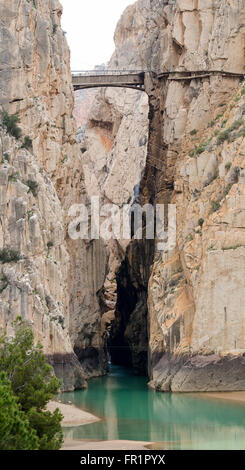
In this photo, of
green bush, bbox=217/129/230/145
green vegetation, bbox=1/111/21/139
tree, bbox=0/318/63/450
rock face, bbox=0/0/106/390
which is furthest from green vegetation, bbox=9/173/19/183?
tree, bbox=0/318/63/450

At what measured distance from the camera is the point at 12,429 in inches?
1106

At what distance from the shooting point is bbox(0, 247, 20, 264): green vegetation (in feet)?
198

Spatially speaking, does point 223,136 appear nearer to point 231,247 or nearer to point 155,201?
point 231,247

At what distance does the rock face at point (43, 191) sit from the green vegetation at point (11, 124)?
0.62 m

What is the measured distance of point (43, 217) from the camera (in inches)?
2559

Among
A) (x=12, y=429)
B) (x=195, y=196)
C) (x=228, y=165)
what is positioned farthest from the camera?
(x=195, y=196)

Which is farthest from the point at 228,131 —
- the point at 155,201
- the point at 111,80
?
the point at 111,80

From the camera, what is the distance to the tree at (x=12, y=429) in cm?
2700

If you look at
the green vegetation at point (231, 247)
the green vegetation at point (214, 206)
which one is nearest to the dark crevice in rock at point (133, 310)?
the green vegetation at point (214, 206)

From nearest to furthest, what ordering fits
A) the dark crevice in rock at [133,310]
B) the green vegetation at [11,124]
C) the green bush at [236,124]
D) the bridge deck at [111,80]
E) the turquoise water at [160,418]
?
the turquoise water at [160,418] < the green vegetation at [11,124] < the green bush at [236,124] < the bridge deck at [111,80] < the dark crevice in rock at [133,310]

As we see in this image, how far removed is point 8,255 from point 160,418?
1501 centimetres

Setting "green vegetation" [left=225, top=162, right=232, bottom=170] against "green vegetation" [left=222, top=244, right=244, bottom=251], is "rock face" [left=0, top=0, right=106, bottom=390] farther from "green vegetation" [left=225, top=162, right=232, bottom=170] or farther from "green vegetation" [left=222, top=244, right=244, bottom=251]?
"green vegetation" [left=225, top=162, right=232, bottom=170]

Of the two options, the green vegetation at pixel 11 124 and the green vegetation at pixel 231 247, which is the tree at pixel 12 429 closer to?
the green vegetation at pixel 231 247
